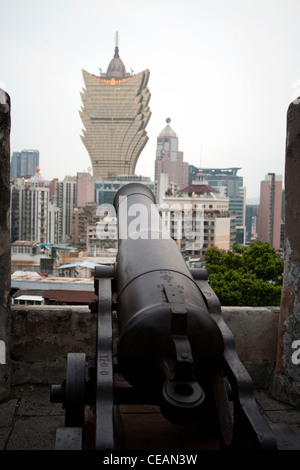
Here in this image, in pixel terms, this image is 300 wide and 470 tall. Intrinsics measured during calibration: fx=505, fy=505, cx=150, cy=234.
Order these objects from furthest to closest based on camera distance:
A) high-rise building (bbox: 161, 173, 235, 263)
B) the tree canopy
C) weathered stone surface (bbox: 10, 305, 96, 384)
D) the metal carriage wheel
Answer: high-rise building (bbox: 161, 173, 235, 263) → the tree canopy → weathered stone surface (bbox: 10, 305, 96, 384) → the metal carriage wheel

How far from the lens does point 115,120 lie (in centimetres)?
13900

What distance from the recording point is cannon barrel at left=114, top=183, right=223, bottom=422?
1.92 metres

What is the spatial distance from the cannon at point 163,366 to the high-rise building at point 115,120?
140 meters

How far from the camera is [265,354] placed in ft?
11.0

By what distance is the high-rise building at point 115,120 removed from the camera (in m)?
139

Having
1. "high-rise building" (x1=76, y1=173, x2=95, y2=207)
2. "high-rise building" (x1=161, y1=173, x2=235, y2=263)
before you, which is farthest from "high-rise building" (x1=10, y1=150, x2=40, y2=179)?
"high-rise building" (x1=161, y1=173, x2=235, y2=263)

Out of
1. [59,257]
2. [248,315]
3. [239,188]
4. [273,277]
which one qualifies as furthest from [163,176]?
[248,315]

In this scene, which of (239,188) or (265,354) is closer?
(265,354)

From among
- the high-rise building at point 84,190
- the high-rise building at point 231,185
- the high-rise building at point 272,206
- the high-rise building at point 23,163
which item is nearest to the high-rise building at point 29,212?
the high-rise building at point 84,190

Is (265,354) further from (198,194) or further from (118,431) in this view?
(198,194)

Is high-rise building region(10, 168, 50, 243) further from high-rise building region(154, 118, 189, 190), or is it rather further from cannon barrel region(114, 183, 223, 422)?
high-rise building region(154, 118, 189, 190)

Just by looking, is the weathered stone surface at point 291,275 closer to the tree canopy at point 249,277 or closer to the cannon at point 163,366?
the cannon at point 163,366

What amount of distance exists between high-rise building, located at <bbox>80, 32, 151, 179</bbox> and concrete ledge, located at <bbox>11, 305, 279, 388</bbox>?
138774 millimetres

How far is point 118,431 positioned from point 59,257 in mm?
67218
